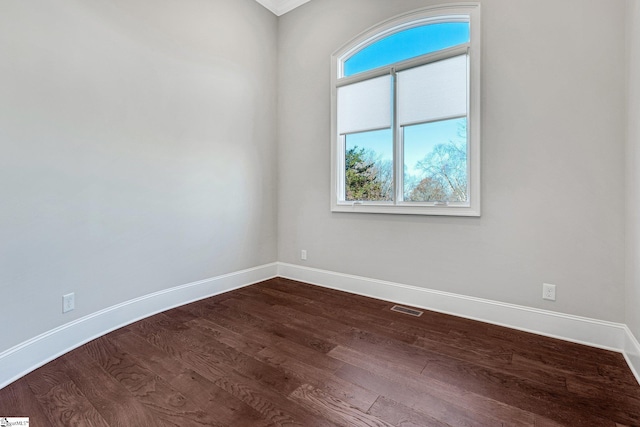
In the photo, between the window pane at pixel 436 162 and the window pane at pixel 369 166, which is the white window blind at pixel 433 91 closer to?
the window pane at pixel 436 162

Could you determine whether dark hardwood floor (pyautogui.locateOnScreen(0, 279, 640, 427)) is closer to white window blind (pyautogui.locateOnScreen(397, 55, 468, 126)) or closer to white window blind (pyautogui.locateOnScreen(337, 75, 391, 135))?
white window blind (pyautogui.locateOnScreen(397, 55, 468, 126))

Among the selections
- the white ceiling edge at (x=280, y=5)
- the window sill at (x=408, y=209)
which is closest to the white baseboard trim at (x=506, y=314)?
the window sill at (x=408, y=209)

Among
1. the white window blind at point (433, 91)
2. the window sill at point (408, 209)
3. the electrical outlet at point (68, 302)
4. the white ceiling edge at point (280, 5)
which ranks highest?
the white ceiling edge at point (280, 5)

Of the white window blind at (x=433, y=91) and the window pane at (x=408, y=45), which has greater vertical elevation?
the window pane at (x=408, y=45)

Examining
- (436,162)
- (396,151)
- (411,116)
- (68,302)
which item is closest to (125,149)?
(68,302)

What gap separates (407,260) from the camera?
9.21ft

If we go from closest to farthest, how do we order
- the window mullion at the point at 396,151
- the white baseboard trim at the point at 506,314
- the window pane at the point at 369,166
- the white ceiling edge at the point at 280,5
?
the white baseboard trim at the point at 506,314, the window mullion at the point at 396,151, the window pane at the point at 369,166, the white ceiling edge at the point at 280,5

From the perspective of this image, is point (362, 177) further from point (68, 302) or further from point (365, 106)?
point (68, 302)

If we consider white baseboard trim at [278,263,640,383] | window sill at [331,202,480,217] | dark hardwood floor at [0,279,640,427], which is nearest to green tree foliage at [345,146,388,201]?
window sill at [331,202,480,217]

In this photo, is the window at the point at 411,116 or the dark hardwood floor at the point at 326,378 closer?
the dark hardwood floor at the point at 326,378

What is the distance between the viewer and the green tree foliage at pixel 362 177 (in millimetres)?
3115

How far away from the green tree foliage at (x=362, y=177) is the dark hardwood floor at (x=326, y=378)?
133 cm

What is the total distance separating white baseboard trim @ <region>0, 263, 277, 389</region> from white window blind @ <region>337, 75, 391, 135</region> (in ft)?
6.92

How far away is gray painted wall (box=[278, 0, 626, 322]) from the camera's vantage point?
1963 mm
